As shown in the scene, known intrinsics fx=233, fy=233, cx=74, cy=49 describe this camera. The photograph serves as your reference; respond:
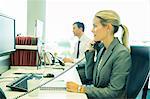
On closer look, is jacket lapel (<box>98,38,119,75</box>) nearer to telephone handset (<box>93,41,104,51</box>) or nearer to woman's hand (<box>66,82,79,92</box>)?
woman's hand (<box>66,82,79,92</box>)

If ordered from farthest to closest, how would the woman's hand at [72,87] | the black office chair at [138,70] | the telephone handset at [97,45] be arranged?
the telephone handset at [97,45], the black office chair at [138,70], the woman's hand at [72,87]

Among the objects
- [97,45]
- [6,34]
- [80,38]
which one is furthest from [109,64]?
[80,38]

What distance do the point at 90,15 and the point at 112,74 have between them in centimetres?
259

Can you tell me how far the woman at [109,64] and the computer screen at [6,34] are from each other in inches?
21.0

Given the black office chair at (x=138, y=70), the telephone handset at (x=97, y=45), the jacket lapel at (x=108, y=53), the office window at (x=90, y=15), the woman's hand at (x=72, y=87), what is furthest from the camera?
the office window at (x=90, y=15)

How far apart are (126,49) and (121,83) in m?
0.24

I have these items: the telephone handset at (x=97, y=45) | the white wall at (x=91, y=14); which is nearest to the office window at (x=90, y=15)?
the white wall at (x=91, y=14)

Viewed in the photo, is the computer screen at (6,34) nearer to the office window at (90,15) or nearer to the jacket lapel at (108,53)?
the jacket lapel at (108,53)

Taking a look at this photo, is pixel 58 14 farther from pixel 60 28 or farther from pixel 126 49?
pixel 126 49

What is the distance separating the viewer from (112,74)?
60.7 inches

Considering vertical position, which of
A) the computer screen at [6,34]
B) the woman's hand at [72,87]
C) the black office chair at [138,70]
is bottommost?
the woman's hand at [72,87]

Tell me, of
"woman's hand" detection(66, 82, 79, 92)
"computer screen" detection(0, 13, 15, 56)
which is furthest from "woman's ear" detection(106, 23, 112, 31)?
"computer screen" detection(0, 13, 15, 56)

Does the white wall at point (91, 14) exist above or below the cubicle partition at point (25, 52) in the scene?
above

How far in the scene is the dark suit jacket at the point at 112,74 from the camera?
149cm
